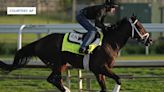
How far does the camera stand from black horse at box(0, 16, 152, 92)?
352 inches

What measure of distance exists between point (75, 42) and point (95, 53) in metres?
0.45

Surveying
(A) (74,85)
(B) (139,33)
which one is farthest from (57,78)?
(A) (74,85)

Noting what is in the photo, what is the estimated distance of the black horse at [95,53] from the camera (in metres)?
8.93

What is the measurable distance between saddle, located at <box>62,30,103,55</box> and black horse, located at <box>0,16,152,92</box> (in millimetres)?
68

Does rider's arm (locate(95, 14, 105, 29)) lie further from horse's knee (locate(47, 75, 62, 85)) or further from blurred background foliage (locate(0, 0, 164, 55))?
blurred background foliage (locate(0, 0, 164, 55))

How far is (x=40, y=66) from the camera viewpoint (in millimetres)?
10312

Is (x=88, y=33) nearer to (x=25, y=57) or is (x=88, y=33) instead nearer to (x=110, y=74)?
(x=110, y=74)

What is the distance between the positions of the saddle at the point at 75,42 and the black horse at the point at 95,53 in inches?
2.7

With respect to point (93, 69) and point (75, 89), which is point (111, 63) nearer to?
point (93, 69)

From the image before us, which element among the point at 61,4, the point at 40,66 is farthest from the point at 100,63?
the point at 61,4

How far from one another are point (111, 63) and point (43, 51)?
134cm

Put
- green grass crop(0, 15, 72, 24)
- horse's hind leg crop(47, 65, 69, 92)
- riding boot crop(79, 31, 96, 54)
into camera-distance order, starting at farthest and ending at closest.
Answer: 1. green grass crop(0, 15, 72, 24)
2. horse's hind leg crop(47, 65, 69, 92)
3. riding boot crop(79, 31, 96, 54)

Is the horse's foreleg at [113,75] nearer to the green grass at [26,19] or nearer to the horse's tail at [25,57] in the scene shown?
the horse's tail at [25,57]

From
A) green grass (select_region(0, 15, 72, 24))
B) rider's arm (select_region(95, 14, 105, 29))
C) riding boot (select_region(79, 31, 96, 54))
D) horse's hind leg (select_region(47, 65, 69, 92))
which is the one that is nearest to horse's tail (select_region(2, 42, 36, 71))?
horse's hind leg (select_region(47, 65, 69, 92))
